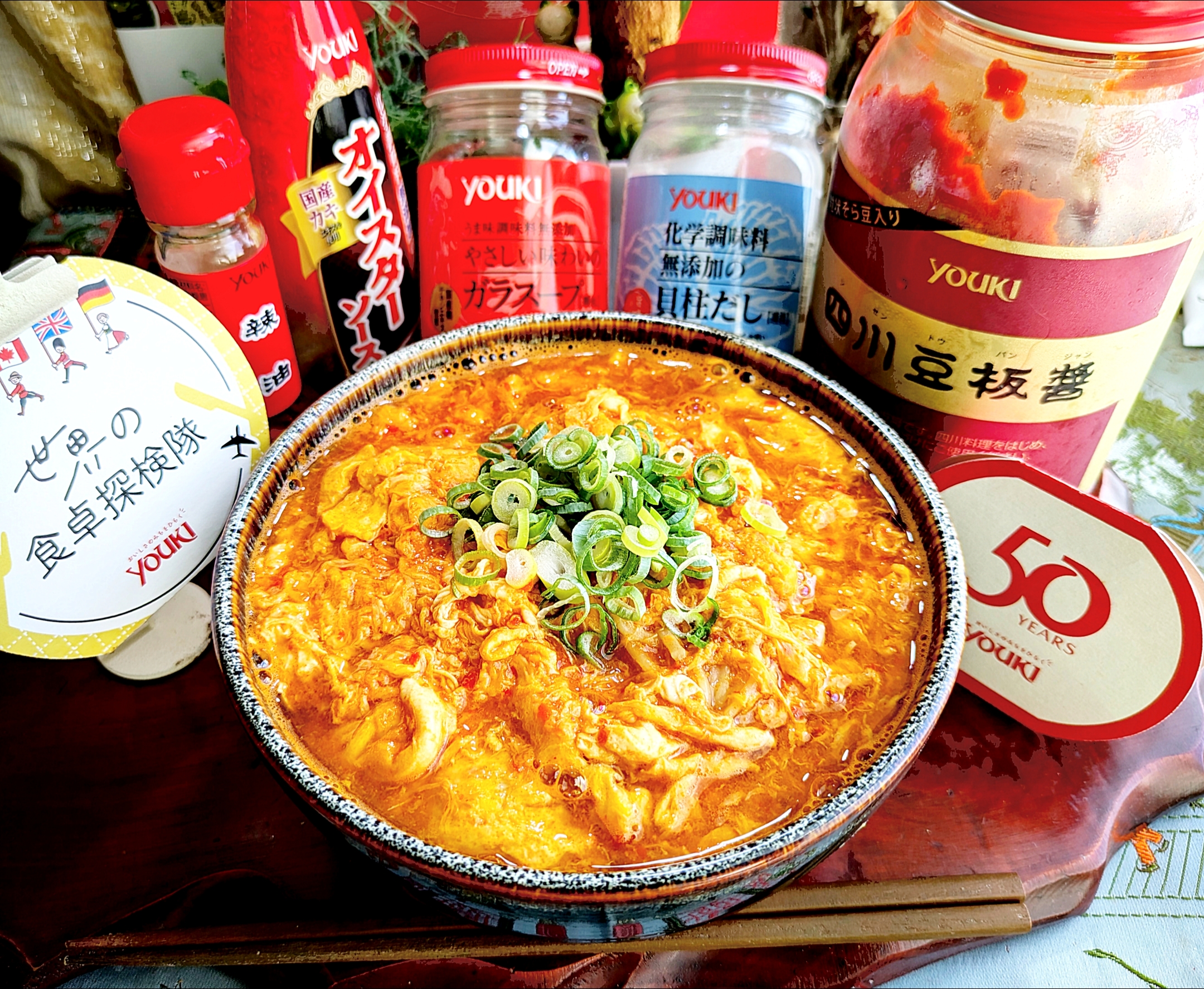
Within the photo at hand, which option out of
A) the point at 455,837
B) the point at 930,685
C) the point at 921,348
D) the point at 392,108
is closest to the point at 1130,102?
the point at 921,348

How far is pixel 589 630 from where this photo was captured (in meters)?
1.51

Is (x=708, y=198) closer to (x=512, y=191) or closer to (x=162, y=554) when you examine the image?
(x=512, y=191)

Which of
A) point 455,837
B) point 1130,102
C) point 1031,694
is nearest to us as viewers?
point 455,837

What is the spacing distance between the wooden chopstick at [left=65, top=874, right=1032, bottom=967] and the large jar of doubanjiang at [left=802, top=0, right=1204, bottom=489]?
1044 millimetres

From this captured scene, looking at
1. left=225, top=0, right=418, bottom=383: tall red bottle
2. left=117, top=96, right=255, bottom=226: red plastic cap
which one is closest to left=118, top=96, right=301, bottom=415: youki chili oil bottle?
left=117, top=96, right=255, bottom=226: red plastic cap

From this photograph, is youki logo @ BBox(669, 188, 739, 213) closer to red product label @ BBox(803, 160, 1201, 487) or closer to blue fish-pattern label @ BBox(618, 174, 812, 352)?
blue fish-pattern label @ BBox(618, 174, 812, 352)

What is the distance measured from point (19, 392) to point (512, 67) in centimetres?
141

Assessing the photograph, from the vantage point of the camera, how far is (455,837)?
4.13 ft

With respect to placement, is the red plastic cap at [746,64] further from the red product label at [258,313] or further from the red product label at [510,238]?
the red product label at [258,313]

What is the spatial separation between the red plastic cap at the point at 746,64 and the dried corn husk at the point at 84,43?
175 centimetres

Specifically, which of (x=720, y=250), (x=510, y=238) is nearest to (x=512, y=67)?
(x=510, y=238)

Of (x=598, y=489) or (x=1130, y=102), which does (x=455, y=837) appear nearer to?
(x=598, y=489)

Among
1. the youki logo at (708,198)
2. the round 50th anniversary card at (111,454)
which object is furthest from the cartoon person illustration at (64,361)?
the youki logo at (708,198)

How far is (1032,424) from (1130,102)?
690mm
